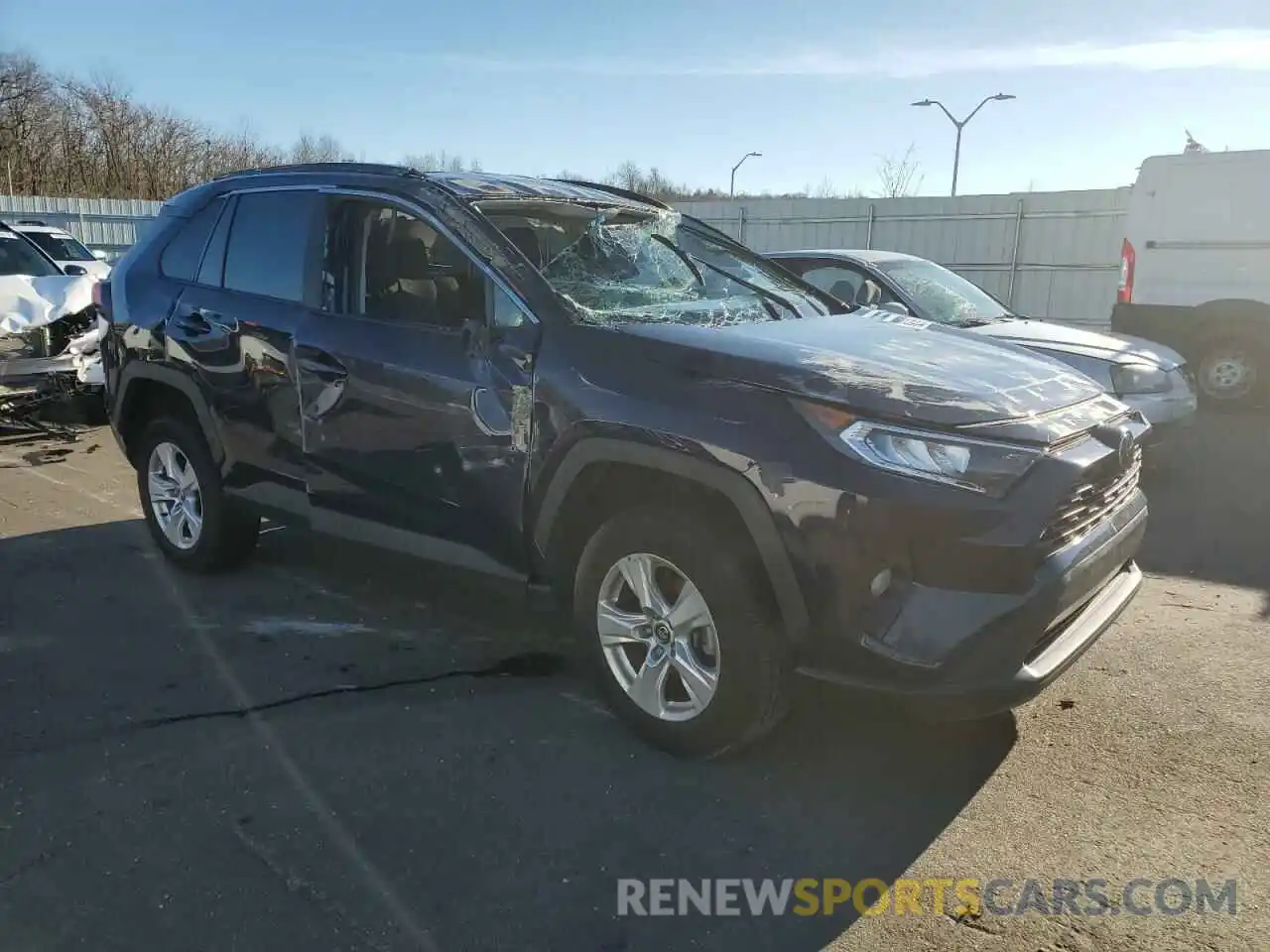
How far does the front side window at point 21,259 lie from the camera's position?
32.8ft

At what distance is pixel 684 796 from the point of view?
307 cm

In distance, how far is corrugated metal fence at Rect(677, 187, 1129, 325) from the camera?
15.3 metres

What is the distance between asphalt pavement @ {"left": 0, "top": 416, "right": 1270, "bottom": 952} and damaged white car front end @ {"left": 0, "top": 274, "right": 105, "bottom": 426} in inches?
177

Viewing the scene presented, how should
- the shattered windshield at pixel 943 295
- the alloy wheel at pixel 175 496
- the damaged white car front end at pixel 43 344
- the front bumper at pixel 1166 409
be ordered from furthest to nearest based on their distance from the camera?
the damaged white car front end at pixel 43 344
the shattered windshield at pixel 943 295
the front bumper at pixel 1166 409
the alloy wheel at pixel 175 496

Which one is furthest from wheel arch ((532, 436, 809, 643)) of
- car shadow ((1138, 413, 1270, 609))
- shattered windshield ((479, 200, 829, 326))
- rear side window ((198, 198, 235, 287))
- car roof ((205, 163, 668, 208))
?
car shadow ((1138, 413, 1270, 609))

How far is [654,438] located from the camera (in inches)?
120

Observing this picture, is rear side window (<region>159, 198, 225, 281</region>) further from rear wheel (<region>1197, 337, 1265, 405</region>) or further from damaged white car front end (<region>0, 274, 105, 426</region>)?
rear wheel (<region>1197, 337, 1265, 405</region>)

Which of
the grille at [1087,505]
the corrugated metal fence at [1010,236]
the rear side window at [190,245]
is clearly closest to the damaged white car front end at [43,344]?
the rear side window at [190,245]

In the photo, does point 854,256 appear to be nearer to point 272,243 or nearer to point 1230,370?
point 272,243

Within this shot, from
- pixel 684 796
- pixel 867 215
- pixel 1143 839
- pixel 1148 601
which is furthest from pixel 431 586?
pixel 867 215

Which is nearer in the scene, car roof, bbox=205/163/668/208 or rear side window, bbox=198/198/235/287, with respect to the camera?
car roof, bbox=205/163/668/208

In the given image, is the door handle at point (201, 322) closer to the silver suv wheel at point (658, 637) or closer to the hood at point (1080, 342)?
the silver suv wheel at point (658, 637)

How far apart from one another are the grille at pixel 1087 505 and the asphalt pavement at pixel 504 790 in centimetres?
83

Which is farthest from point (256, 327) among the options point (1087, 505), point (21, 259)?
point (21, 259)
